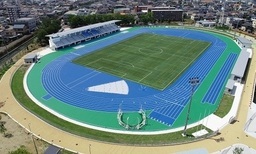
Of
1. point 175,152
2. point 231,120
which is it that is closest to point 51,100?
point 175,152

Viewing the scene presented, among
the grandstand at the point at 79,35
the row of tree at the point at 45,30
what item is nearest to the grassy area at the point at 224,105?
the grandstand at the point at 79,35

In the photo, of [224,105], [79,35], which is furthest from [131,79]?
[79,35]

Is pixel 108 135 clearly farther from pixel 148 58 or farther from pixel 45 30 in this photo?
pixel 45 30

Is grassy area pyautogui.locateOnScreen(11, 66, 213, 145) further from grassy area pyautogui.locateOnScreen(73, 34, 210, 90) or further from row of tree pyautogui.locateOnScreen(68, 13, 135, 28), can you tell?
row of tree pyautogui.locateOnScreen(68, 13, 135, 28)

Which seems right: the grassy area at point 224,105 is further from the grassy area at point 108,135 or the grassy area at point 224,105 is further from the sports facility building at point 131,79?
the grassy area at point 108,135

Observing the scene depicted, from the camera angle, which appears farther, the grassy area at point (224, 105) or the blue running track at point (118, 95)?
the blue running track at point (118, 95)

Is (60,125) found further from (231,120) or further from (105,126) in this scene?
(231,120)
